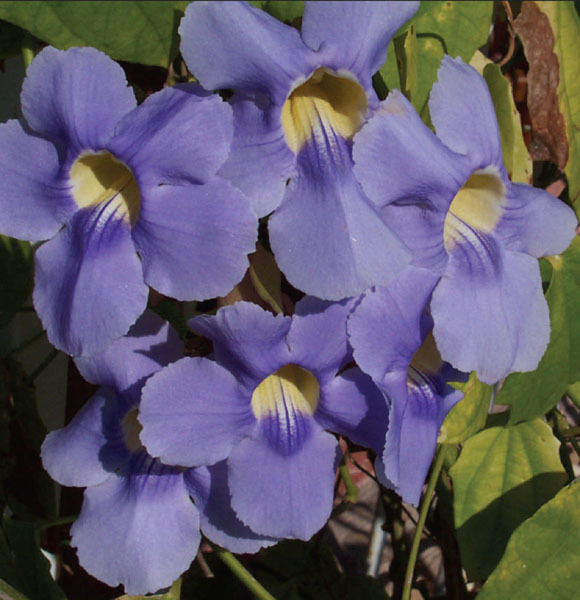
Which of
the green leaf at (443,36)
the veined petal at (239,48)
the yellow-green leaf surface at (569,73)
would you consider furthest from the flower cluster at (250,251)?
the yellow-green leaf surface at (569,73)

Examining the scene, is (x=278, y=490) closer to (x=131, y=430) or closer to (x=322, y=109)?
(x=131, y=430)

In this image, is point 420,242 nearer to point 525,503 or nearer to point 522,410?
point 522,410

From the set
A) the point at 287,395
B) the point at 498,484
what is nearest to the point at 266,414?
the point at 287,395

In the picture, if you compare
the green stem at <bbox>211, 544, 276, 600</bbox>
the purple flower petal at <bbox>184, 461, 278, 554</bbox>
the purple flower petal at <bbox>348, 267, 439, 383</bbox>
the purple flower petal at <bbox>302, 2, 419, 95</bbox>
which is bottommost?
the green stem at <bbox>211, 544, 276, 600</bbox>

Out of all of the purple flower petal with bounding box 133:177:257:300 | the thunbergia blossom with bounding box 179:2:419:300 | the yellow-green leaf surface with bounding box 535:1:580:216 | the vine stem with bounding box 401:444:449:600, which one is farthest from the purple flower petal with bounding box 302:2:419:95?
the vine stem with bounding box 401:444:449:600

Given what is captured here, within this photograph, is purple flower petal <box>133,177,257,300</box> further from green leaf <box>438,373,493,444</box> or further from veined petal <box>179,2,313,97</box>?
green leaf <box>438,373,493,444</box>

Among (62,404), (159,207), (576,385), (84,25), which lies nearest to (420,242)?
(159,207)
